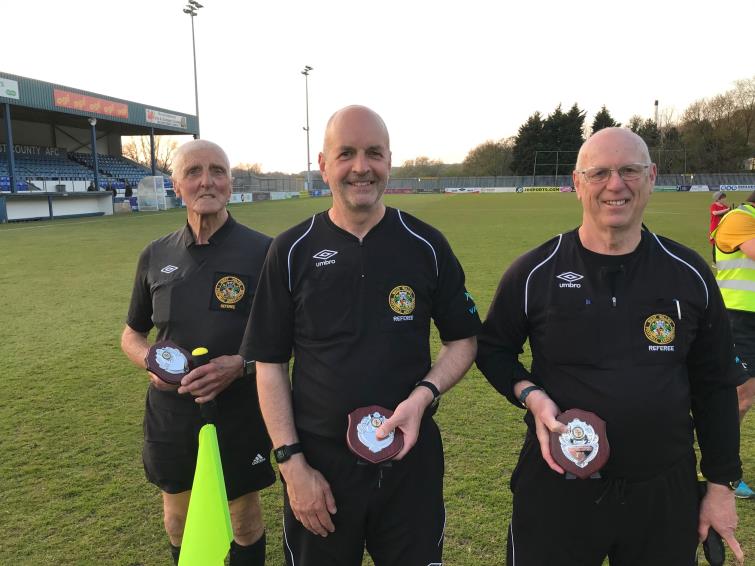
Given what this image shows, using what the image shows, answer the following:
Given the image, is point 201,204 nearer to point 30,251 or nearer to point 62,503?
point 62,503

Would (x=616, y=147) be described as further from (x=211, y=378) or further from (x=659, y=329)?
(x=211, y=378)

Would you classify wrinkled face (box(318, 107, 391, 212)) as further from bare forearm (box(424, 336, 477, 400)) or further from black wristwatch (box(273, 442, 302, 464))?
black wristwatch (box(273, 442, 302, 464))

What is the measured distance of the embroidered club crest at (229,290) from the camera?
2.40 m

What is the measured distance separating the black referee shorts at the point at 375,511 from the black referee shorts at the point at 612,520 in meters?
0.38

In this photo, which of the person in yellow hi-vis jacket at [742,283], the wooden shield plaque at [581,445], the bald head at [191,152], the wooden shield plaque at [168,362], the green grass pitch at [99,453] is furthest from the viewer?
the person in yellow hi-vis jacket at [742,283]

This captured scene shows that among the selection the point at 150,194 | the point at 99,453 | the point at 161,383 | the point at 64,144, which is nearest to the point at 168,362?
the point at 161,383

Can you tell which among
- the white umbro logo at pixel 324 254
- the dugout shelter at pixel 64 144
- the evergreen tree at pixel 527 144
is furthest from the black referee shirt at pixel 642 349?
the evergreen tree at pixel 527 144

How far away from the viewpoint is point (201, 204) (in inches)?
95.6

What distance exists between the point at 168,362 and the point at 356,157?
1112 mm

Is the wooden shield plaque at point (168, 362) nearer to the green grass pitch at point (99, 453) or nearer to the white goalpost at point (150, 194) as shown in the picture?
the green grass pitch at point (99, 453)

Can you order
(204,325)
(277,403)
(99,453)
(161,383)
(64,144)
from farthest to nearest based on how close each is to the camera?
1. (64,144)
2. (99,453)
3. (204,325)
4. (161,383)
5. (277,403)

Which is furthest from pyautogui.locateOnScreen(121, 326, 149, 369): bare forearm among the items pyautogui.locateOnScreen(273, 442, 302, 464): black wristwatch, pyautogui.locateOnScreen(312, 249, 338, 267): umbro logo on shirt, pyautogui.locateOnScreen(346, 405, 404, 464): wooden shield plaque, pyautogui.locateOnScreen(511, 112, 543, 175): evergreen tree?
pyautogui.locateOnScreen(511, 112, 543, 175): evergreen tree

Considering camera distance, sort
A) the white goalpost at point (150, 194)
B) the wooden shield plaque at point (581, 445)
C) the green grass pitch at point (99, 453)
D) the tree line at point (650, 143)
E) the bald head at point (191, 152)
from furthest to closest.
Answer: the tree line at point (650, 143) → the white goalpost at point (150, 194) → the green grass pitch at point (99, 453) → the bald head at point (191, 152) → the wooden shield plaque at point (581, 445)

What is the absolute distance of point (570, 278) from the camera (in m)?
1.96
